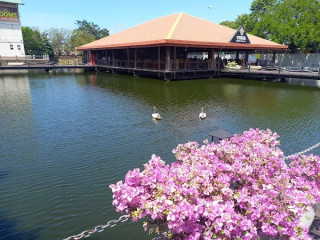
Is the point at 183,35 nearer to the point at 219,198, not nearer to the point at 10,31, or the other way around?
the point at 219,198

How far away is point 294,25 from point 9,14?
5161 centimetres

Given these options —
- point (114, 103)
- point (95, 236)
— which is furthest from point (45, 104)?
point (95, 236)

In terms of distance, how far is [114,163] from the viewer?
8.39 metres

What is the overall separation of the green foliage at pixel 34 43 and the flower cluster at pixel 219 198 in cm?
6467

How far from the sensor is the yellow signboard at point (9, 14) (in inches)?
1887

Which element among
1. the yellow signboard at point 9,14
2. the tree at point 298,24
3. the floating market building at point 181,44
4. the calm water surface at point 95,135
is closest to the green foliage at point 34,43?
the yellow signboard at point 9,14

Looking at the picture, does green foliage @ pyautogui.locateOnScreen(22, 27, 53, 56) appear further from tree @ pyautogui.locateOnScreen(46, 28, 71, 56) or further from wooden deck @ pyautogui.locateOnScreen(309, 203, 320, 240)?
wooden deck @ pyautogui.locateOnScreen(309, 203, 320, 240)

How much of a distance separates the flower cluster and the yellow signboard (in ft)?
190

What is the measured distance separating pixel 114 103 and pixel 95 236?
43.3ft

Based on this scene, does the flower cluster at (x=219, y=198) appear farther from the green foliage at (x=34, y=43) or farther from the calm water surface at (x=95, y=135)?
the green foliage at (x=34, y=43)

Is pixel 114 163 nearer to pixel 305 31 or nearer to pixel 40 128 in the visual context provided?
pixel 40 128

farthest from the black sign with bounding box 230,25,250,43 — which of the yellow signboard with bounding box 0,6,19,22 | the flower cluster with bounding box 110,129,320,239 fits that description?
the yellow signboard with bounding box 0,6,19,22

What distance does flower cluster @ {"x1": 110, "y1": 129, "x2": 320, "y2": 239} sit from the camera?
3.07 m

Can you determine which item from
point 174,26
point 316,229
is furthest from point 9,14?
point 316,229
